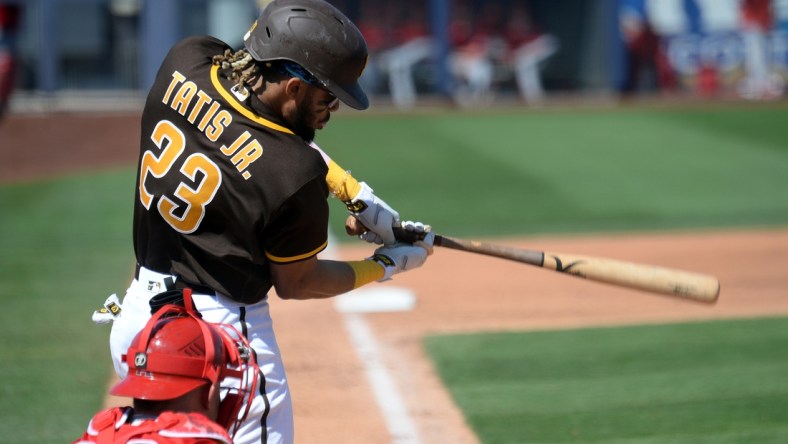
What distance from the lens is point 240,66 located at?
128 inches

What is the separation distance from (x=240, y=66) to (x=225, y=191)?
45cm

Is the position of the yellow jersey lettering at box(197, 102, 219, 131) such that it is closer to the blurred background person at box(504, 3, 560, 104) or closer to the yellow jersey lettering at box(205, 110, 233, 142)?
the yellow jersey lettering at box(205, 110, 233, 142)

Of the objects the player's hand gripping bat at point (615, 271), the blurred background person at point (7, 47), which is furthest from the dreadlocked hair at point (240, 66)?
the blurred background person at point (7, 47)

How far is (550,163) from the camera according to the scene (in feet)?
44.9

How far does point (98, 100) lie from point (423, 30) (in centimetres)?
672

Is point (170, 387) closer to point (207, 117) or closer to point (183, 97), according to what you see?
point (207, 117)

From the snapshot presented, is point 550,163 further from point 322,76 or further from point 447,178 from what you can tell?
point 322,76

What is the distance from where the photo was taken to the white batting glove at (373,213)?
3697 mm

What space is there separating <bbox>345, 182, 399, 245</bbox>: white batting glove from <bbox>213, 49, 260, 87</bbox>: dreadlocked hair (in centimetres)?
68

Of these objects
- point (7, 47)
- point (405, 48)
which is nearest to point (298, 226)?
point (405, 48)

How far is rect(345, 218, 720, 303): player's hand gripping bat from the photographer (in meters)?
4.00

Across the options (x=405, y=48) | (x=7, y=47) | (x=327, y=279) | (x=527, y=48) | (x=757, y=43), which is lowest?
(x=7, y=47)

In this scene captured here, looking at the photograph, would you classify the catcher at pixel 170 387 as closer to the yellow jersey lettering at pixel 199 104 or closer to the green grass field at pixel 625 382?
the yellow jersey lettering at pixel 199 104

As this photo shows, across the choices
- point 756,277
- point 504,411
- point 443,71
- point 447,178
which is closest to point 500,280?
point 756,277
